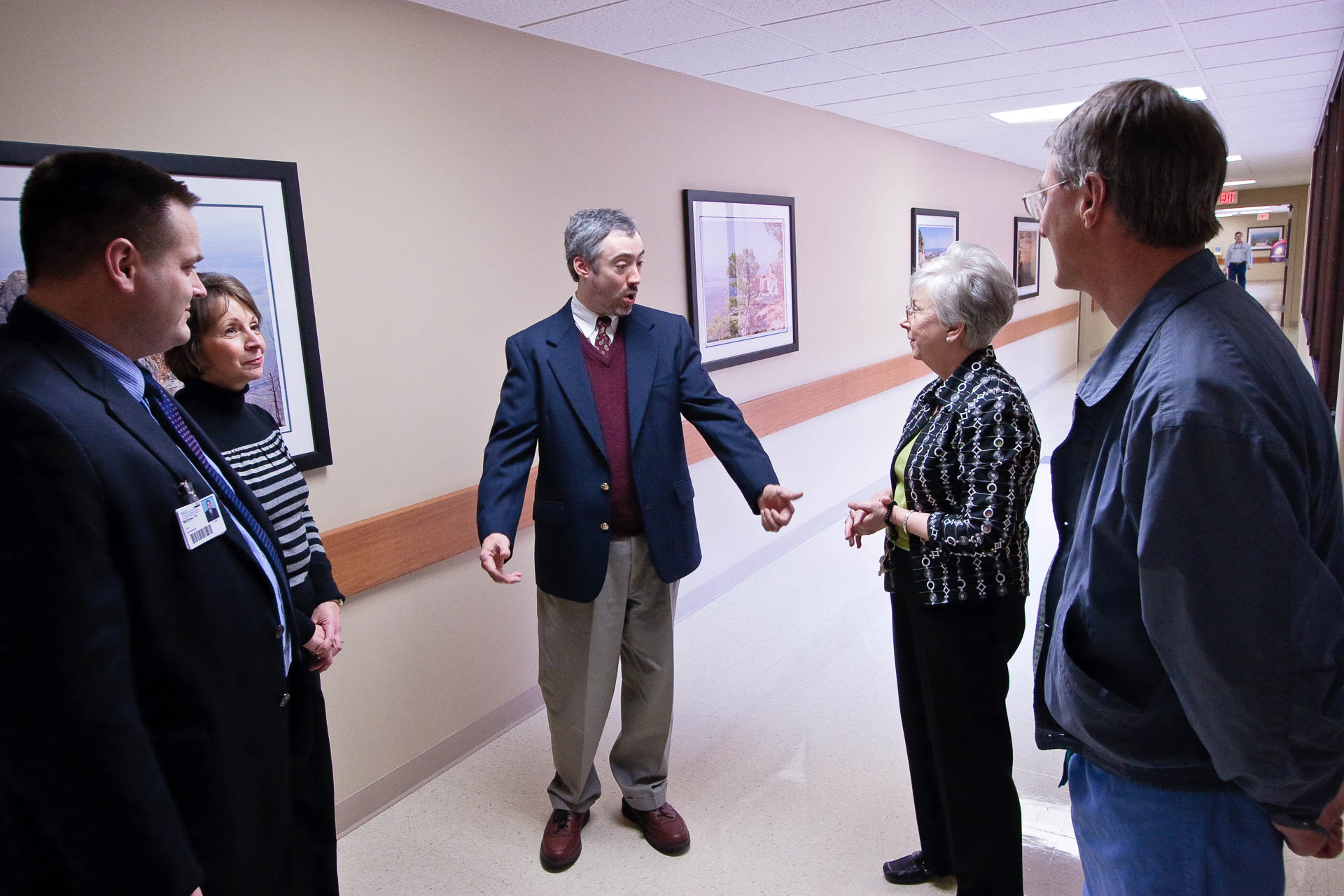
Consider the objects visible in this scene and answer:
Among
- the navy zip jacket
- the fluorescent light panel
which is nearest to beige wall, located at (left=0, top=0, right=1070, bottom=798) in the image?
the navy zip jacket

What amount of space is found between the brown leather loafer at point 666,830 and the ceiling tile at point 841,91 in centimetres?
365

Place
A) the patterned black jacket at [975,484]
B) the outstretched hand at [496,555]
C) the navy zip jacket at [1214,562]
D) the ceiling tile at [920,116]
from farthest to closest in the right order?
the ceiling tile at [920,116], the outstretched hand at [496,555], the patterned black jacket at [975,484], the navy zip jacket at [1214,562]

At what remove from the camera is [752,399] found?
4715mm

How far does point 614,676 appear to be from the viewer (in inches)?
103

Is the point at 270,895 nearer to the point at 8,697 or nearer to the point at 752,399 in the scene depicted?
the point at 8,697

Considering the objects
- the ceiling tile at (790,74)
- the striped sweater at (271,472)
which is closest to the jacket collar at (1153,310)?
the striped sweater at (271,472)

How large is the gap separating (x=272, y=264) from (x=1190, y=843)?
2479 millimetres

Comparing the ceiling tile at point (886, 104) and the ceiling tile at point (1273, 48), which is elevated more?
the ceiling tile at point (886, 104)

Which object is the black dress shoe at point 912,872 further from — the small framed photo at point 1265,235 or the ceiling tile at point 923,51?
the small framed photo at point 1265,235

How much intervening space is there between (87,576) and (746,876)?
1.94m

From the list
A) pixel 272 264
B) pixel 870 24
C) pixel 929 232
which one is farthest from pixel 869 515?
pixel 929 232

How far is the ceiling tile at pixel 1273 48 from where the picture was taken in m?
3.99

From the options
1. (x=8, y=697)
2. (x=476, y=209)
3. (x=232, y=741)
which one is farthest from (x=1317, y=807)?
(x=476, y=209)

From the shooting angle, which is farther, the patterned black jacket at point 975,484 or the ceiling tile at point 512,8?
the ceiling tile at point 512,8
